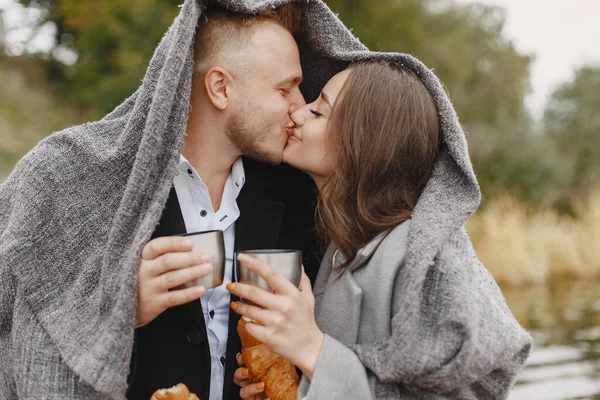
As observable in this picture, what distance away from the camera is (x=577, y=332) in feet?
26.1

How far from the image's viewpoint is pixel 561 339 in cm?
771

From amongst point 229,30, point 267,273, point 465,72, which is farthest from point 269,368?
point 465,72

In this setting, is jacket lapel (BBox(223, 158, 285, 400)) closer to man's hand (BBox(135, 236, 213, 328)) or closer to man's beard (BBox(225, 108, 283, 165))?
man's beard (BBox(225, 108, 283, 165))

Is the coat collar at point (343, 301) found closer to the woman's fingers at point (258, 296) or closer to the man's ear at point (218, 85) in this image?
the woman's fingers at point (258, 296)

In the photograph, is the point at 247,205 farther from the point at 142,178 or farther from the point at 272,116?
the point at 142,178

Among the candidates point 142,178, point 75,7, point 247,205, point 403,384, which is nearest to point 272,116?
point 247,205

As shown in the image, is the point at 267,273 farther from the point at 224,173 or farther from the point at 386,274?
the point at 224,173

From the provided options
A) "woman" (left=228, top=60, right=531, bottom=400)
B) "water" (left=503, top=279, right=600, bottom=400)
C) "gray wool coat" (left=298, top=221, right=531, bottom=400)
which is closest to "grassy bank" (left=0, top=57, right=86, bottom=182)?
"water" (left=503, top=279, right=600, bottom=400)

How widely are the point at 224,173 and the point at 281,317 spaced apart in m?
1.02

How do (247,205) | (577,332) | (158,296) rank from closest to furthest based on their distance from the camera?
1. (158,296)
2. (247,205)
3. (577,332)

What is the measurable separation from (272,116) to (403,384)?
126 centimetres

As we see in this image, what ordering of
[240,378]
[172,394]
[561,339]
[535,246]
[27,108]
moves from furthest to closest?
[27,108]
[535,246]
[561,339]
[240,378]
[172,394]

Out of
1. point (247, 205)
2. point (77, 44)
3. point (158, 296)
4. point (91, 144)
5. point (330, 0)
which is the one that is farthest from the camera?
point (77, 44)

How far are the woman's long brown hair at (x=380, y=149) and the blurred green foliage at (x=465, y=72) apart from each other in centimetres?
1312
